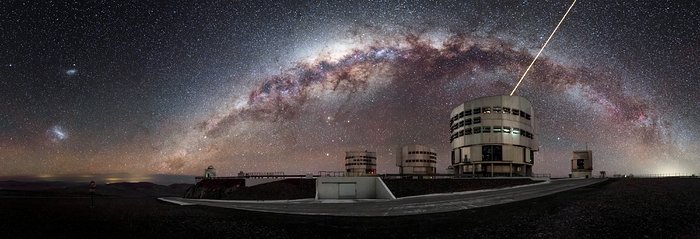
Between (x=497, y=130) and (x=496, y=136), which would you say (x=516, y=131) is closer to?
(x=497, y=130)

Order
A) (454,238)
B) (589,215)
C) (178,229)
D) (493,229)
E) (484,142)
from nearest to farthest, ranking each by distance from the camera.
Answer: (454,238) < (493,229) < (178,229) < (589,215) < (484,142)

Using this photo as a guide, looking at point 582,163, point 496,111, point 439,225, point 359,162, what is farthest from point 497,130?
point 359,162

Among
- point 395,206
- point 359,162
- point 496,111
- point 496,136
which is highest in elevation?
point 496,111

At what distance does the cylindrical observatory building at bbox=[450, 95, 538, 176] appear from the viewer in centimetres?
6378

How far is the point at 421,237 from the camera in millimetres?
13023

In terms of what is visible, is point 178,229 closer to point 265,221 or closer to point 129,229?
point 129,229

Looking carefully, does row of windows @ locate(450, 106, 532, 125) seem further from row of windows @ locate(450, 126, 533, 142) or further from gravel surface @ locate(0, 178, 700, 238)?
gravel surface @ locate(0, 178, 700, 238)

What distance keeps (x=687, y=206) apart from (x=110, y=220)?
95.8 feet

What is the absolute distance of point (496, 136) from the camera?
2505 inches

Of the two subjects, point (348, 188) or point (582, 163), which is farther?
point (582, 163)

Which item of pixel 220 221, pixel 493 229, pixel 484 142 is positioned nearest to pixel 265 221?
pixel 220 221

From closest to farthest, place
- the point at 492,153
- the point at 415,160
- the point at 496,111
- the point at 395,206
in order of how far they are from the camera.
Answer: the point at 395,206
the point at 492,153
the point at 496,111
the point at 415,160

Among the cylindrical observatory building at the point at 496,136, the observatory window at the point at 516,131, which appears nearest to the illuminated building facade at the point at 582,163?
the cylindrical observatory building at the point at 496,136

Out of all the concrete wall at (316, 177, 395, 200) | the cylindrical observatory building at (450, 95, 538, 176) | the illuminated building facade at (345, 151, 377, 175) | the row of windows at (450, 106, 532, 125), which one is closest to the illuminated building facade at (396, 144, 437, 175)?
the illuminated building facade at (345, 151, 377, 175)
